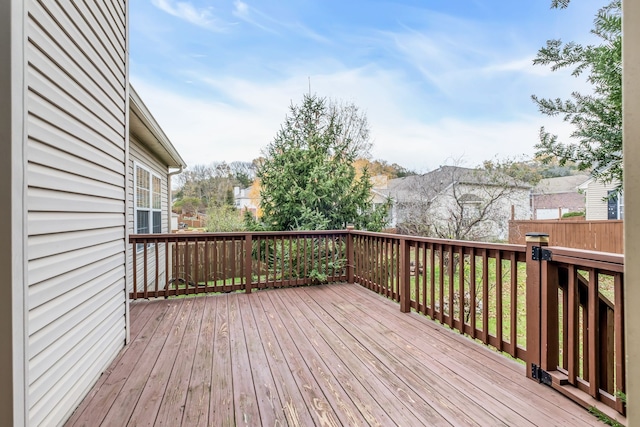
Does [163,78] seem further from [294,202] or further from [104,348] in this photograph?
[104,348]

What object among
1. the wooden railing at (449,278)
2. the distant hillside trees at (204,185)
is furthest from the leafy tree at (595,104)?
the distant hillside trees at (204,185)

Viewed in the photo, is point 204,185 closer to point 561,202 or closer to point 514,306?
point 514,306

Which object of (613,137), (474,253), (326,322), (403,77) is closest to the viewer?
(474,253)

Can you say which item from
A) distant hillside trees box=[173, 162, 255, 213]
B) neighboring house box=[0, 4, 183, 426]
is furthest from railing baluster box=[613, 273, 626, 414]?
distant hillside trees box=[173, 162, 255, 213]

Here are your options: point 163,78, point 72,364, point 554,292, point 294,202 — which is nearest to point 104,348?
point 72,364

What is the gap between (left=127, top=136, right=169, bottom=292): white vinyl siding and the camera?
4.77 m

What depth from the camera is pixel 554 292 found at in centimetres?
189

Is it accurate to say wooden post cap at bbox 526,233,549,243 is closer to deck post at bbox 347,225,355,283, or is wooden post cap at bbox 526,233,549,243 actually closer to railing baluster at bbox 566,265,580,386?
railing baluster at bbox 566,265,580,386

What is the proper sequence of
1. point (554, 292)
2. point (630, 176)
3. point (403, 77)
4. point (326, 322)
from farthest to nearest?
point (403, 77) → point (326, 322) → point (554, 292) → point (630, 176)

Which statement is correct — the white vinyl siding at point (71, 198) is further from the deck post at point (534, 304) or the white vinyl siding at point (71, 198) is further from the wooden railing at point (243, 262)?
the deck post at point (534, 304)

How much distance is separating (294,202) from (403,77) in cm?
785

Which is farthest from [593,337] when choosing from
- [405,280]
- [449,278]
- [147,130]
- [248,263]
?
[147,130]

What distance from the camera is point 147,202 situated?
593 centimetres

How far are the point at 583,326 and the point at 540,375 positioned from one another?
16.5 inches
